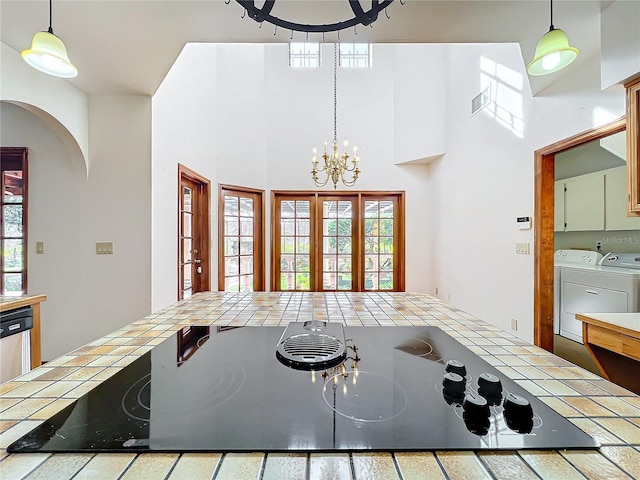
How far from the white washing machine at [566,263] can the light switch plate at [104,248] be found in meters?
4.56

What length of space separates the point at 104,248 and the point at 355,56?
467 cm

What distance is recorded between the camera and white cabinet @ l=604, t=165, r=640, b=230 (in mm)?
3289

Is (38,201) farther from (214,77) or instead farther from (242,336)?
(242,336)

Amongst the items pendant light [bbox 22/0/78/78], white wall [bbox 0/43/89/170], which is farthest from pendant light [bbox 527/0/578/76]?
white wall [bbox 0/43/89/170]

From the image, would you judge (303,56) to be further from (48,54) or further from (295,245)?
(48,54)

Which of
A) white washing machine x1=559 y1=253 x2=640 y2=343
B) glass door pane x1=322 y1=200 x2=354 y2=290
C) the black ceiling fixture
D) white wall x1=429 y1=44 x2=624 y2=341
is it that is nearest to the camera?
the black ceiling fixture

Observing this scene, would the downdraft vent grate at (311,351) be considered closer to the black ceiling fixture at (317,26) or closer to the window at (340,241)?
the black ceiling fixture at (317,26)

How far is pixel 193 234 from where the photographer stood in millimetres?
3738

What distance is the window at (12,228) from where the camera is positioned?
269 centimetres

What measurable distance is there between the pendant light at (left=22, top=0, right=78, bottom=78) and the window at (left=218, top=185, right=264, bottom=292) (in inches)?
105

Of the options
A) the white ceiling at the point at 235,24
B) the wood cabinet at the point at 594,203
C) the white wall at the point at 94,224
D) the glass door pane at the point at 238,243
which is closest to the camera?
the white ceiling at the point at 235,24

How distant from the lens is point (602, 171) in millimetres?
3529

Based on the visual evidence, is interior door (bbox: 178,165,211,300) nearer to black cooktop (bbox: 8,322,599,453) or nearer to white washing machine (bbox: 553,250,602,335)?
black cooktop (bbox: 8,322,599,453)

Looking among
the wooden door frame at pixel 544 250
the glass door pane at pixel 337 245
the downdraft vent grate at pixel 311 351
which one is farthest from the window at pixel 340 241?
the downdraft vent grate at pixel 311 351
